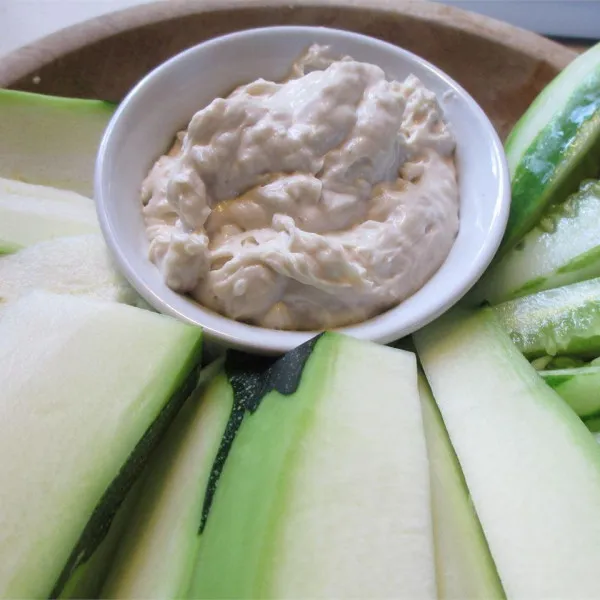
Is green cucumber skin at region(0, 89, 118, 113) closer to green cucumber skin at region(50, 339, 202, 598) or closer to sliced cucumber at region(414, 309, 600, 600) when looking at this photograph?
green cucumber skin at region(50, 339, 202, 598)

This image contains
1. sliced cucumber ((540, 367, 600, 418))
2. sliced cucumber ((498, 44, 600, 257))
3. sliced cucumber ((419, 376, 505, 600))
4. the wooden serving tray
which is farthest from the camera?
the wooden serving tray

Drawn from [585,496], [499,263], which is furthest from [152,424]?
[499,263]

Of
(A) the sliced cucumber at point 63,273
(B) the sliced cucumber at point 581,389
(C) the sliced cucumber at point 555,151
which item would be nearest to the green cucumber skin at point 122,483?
(A) the sliced cucumber at point 63,273

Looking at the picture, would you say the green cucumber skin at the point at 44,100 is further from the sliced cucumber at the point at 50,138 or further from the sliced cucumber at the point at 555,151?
the sliced cucumber at the point at 555,151

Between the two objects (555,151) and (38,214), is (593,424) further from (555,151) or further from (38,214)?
(38,214)

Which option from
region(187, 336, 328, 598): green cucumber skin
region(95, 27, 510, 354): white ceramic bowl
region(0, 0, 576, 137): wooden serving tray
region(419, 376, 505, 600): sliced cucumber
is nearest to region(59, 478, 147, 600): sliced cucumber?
region(187, 336, 328, 598): green cucumber skin
